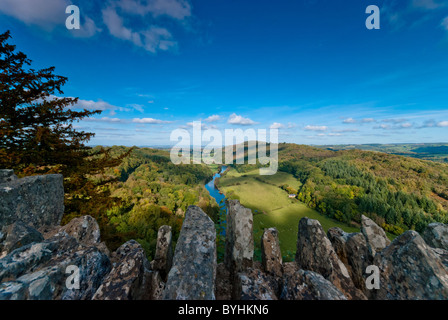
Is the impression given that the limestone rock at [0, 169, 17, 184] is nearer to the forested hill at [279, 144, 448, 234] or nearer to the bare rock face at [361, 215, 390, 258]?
the bare rock face at [361, 215, 390, 258]

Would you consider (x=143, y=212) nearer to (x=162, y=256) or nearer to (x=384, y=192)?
(x=162, y=256)

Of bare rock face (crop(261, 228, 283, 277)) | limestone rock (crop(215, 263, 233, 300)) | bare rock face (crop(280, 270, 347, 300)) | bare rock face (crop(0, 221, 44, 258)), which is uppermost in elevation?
bare rock face (crop(0, 221, 44, 258))

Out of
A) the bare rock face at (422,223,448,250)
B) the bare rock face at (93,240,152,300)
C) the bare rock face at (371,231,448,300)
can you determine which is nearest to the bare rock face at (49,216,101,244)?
the bare rock face at (93,240,152,300)

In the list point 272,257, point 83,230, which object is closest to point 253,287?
point 272,257

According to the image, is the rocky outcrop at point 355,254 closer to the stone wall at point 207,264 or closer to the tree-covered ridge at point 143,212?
the stone wall at point 207,264

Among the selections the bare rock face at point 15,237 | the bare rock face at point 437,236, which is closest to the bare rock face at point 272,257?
the bare rock face at point 437,236
